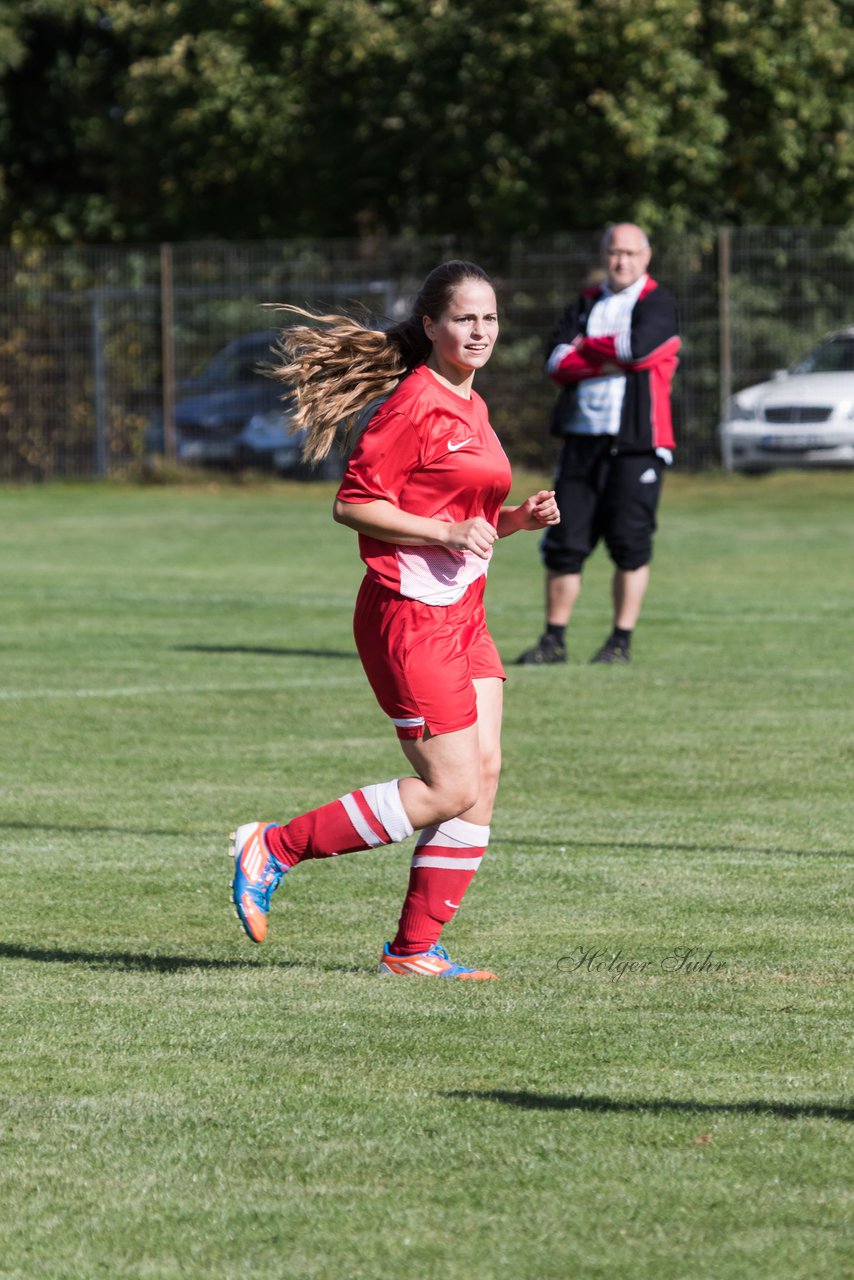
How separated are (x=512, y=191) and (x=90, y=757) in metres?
21.9

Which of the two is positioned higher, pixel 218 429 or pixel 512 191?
pixel 512 191

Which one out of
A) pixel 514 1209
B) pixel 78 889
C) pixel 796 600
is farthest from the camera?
pixel 796 600

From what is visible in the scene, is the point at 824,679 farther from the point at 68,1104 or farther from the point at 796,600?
the point at 68,1104

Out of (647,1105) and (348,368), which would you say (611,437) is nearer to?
(348,368)

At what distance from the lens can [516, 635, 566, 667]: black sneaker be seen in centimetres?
1223

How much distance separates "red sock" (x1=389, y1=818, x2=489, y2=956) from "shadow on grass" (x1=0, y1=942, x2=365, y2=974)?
172 millimetres

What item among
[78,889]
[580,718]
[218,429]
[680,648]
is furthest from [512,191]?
[78,889]

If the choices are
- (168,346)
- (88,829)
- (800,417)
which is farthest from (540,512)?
(168,346)

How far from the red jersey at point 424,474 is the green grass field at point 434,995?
3.38ft

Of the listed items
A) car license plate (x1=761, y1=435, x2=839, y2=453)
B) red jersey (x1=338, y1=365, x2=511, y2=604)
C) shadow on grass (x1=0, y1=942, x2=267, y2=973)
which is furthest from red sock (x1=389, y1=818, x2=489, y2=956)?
car license plate (x1=761, y1=435, x2=839, y2=453)

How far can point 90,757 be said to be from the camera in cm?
927

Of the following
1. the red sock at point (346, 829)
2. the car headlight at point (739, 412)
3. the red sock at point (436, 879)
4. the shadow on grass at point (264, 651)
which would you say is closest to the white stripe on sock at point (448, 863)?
the red sock at point (436, 879)

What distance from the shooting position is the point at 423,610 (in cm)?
551

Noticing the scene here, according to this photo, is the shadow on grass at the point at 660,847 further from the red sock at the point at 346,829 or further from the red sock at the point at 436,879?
the red sock at the point at 346,829
